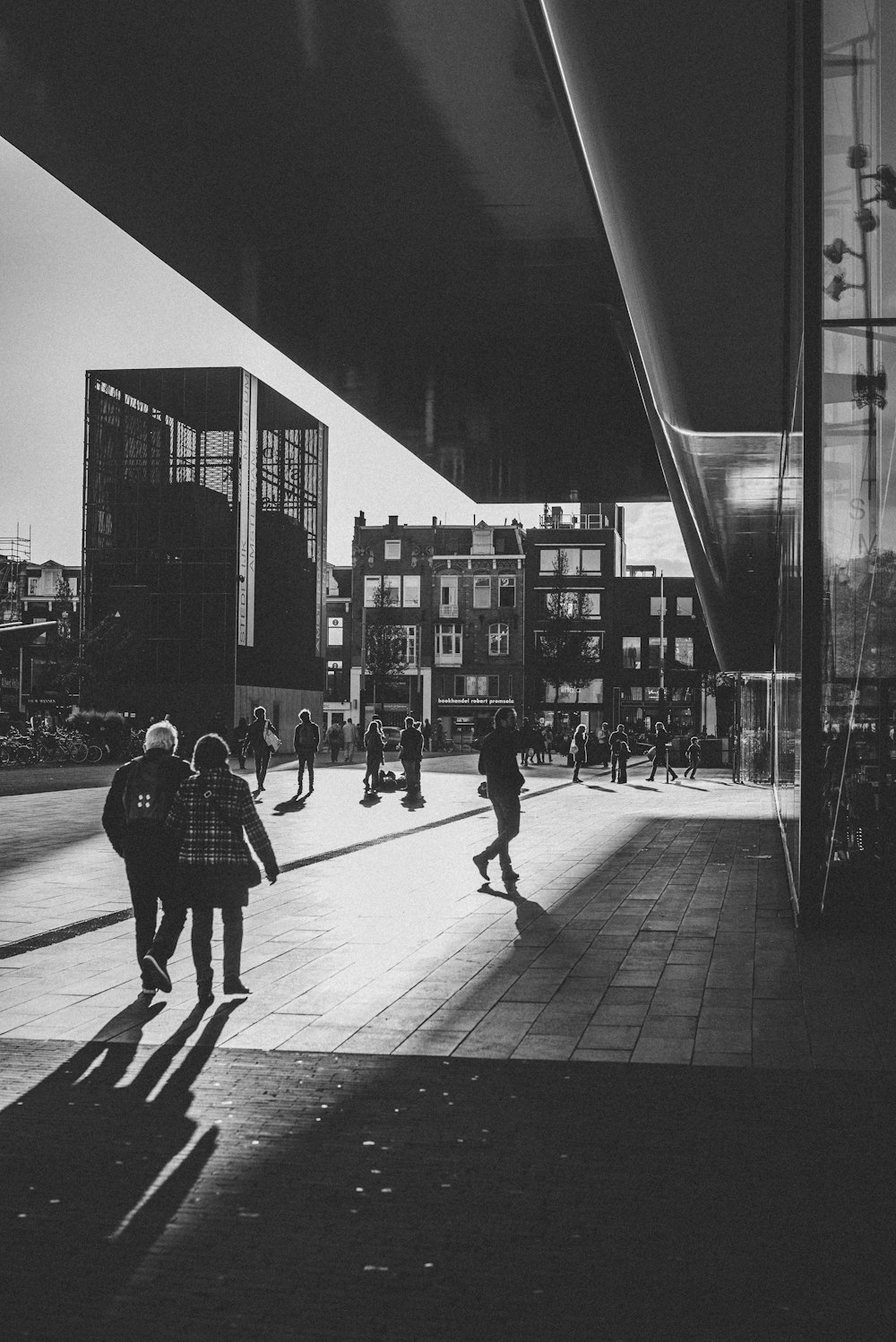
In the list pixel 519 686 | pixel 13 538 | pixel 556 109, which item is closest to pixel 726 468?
pixel 556 109

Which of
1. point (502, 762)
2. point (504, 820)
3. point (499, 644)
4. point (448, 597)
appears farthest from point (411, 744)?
point (448, 597)

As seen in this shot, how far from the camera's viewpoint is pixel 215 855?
297 inches

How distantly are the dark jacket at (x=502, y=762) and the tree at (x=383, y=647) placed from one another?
6186cm

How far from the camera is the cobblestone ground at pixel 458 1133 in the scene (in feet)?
11.8

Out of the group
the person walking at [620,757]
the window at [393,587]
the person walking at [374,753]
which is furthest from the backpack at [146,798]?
the window at [393,587]

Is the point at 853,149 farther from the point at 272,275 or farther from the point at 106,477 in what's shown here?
the point at 106,477

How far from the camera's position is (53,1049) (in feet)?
21.1

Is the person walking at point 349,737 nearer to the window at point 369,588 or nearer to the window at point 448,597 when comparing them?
the window at point 448,597

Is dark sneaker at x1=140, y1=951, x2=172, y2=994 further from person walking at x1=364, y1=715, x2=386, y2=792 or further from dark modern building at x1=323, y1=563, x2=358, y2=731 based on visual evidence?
dark modern building at x1=323, y1=563, x2=358, y2=731

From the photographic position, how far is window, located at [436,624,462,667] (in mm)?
82875

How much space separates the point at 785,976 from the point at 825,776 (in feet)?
7.38

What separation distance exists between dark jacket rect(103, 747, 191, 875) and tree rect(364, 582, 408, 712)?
66891 millimetres

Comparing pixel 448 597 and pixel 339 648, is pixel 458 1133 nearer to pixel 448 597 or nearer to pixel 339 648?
pixel 448 597

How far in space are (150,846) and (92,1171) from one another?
3051 mm
